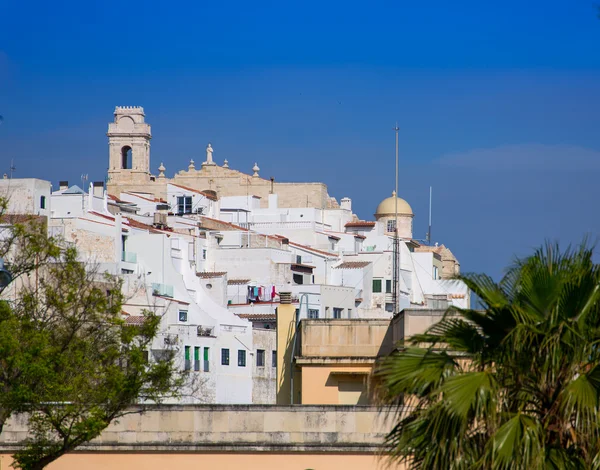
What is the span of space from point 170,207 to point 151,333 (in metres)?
72.1

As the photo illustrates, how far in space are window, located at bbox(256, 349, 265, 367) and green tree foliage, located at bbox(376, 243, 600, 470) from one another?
→ 58396 mm

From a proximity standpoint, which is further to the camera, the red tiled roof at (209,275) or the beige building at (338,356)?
the red tiled roof at (209,275)

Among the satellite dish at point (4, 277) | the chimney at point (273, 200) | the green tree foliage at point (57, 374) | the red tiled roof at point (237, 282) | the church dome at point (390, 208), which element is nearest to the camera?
the satellite dish at point (4, 277)

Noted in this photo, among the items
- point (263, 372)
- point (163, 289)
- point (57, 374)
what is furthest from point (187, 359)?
point (57, 374)

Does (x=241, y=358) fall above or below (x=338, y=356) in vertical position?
below

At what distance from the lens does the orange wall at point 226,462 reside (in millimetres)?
26188

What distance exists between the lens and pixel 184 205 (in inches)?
4085

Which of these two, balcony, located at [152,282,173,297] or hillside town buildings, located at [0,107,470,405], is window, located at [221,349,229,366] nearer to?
hillside town buildings, located at [0,107,470,405]

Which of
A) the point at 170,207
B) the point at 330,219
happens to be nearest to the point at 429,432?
the point at 170,207

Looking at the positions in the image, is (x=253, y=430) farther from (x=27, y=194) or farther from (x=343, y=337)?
(x=27, y=194)

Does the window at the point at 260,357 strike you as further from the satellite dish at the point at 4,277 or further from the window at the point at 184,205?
the satellite dish at the point at 4,277

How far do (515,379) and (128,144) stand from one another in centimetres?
12464

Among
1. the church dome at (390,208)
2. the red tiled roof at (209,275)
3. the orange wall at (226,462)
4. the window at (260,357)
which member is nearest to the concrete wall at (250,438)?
the orange wall at (226,462)

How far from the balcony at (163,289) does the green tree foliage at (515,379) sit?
56.2m
